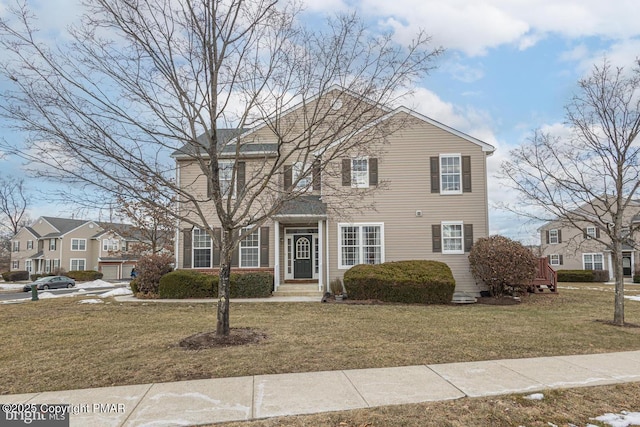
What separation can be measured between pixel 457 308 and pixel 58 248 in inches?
1949

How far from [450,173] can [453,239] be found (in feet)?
8.31

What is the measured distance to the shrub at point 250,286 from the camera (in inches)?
596

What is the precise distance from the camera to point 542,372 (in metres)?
5.38

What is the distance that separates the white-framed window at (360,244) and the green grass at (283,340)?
3545mm

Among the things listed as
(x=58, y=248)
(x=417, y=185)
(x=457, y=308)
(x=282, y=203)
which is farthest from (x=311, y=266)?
(x=58, y=248)

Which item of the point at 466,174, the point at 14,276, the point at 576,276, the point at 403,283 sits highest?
the point at 466,174

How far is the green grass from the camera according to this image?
568 cm

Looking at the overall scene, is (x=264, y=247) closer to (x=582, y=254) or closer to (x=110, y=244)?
(x=582, y=254)

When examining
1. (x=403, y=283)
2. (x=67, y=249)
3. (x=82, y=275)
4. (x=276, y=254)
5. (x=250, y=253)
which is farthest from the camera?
(x=67, y=249)

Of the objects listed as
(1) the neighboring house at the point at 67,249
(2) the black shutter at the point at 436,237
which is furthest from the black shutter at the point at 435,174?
(1) the neighboring house at the point at 67,249

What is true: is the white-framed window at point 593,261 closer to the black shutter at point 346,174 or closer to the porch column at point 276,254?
the porch column at point 276,254

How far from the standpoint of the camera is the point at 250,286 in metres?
15.2

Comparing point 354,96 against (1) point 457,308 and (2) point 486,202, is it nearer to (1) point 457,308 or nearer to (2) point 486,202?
(1) point 457,308

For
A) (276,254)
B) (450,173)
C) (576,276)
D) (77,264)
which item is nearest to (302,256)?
(276,254)
